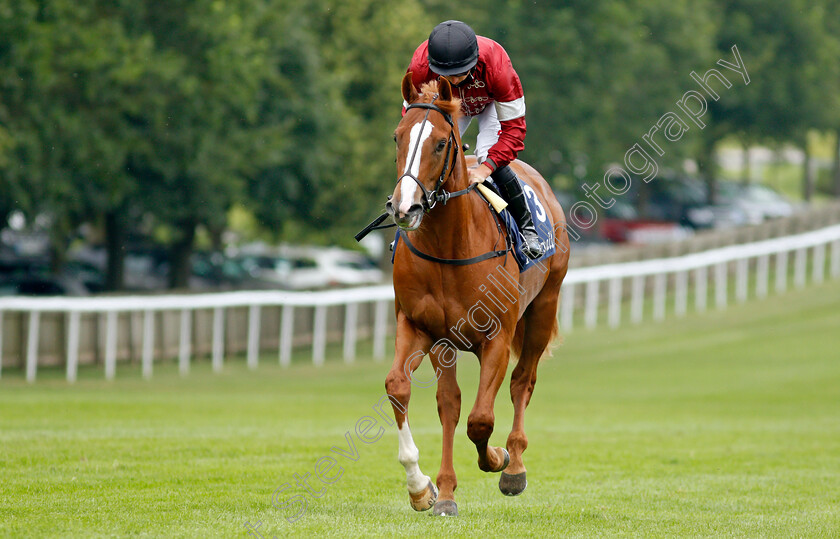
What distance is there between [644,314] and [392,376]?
20.2 m

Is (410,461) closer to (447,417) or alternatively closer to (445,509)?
(445,509)

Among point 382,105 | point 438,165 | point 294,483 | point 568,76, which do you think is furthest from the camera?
point 568,76

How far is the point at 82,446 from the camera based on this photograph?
30.5ft

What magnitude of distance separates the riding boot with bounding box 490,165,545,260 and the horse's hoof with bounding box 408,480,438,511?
1.70 metres

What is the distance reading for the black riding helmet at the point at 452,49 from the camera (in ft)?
22.2

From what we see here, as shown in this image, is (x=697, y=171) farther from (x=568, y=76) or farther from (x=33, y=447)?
(x=33, y=447)

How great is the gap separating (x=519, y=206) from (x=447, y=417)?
1.47 m

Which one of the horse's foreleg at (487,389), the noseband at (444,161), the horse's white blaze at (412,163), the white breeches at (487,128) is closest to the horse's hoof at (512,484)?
the horse's foreleg at (487,389)

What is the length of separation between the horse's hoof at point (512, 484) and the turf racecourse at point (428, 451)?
3.8 inches

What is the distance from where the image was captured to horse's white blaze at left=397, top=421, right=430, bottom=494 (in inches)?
259

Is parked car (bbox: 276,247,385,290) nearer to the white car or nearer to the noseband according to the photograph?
the white car

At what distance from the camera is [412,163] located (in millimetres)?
6164

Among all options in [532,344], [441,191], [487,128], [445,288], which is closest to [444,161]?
[441,191]

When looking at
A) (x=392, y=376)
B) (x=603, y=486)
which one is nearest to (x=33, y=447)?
(x=392, y=376)
